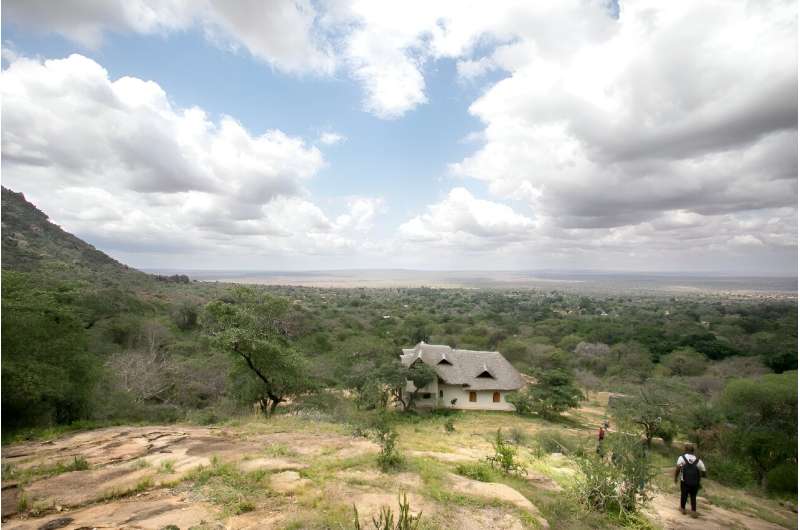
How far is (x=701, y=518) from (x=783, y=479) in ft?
40.4

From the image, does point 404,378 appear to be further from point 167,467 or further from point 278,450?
point 167,467

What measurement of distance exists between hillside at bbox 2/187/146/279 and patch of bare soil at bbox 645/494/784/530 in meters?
55.4

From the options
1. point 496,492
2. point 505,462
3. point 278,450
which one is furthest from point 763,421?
point 278,450

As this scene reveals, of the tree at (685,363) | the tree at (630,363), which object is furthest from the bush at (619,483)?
the tree at (685,363)

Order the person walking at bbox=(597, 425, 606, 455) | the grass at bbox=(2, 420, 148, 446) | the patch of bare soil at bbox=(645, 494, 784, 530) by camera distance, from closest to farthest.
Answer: the patch of bare soil at bbox=(645, 494, 784, 530) < the person walking at bbox=(597, 425, 606, 455) < the grass at bbox=(2, 420, 148, 446)

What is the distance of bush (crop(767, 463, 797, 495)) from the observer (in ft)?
52.0

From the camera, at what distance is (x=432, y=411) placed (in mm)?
28984

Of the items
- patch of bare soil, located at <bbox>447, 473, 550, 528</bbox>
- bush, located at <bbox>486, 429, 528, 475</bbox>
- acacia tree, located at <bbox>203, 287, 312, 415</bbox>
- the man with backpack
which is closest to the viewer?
patch of bare soil, located at <bbox>447, 473, 550, 528</bbox>

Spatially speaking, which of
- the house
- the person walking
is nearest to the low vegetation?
the person walking

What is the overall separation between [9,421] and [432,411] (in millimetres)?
23378

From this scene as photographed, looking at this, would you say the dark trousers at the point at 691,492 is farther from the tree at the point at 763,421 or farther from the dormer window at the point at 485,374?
the dormer window at the point at 485,374

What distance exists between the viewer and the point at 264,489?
7258 millimetres

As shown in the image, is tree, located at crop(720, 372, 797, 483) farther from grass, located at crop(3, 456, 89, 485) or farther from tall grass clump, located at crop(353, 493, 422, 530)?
grass, located at crop(3, 456, 89, 485)

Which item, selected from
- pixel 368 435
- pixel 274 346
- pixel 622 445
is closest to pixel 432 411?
pixel 274 346
